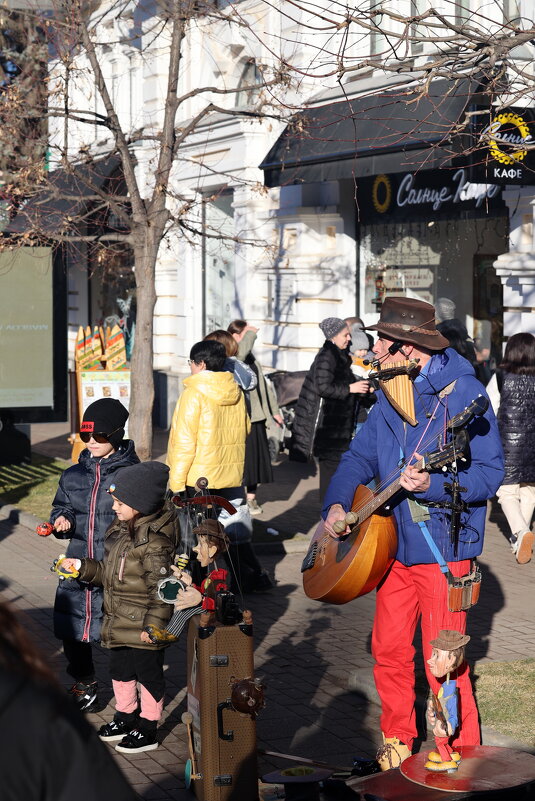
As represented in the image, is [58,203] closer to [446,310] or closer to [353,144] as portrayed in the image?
[353,144]

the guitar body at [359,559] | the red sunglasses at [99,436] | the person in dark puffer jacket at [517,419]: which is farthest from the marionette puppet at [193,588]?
the person in dark puffer jacket at [517,419]

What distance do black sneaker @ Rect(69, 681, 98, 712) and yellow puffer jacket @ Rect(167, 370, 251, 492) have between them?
2023 millimetres

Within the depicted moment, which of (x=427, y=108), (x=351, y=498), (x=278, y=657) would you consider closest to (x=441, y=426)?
(x=351, y=498)

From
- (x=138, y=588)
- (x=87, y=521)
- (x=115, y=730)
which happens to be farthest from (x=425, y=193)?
(x=115, y=730)

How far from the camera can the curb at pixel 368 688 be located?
233 inches

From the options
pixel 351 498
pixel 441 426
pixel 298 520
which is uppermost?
pixel 441 426

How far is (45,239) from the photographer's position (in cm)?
1317

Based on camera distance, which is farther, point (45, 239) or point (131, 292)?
point (131, 292)

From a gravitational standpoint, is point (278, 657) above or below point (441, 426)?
below

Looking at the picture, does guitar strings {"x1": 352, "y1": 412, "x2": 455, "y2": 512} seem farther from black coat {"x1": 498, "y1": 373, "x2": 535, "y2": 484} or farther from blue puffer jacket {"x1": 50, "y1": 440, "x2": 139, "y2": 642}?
black coat {"x1": 498, "y1": 373, "x2": 535, "y2": 484}

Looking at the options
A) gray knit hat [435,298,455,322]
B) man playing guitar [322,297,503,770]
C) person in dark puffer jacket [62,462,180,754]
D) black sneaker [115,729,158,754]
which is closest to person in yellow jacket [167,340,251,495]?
person in dark puffer jacket [62,462,180,754]

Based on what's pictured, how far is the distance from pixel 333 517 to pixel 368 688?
193 cm

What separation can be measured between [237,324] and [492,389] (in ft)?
8.71

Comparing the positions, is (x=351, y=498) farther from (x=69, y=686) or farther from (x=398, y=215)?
(x=398, y=215)
